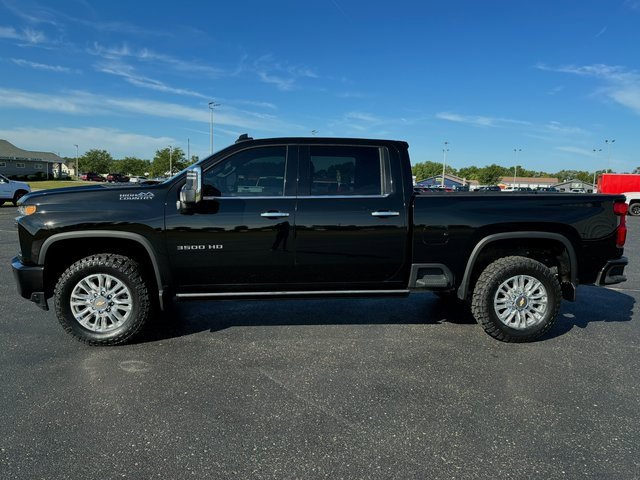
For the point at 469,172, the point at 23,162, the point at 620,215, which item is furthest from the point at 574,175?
the point at 620,215

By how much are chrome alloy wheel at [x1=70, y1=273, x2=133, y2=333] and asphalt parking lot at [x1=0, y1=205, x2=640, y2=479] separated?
0.26 meters

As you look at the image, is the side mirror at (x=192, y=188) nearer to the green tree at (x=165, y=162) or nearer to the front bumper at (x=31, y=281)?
the front bumper at (x=31, y=281)

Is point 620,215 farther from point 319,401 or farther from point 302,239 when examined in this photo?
point 319,401

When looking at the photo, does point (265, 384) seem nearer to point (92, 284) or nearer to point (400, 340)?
point (400, 340)

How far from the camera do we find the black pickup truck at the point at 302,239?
406 centimetres

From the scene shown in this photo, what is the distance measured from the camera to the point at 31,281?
4051mm

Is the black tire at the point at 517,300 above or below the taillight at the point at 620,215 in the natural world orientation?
below

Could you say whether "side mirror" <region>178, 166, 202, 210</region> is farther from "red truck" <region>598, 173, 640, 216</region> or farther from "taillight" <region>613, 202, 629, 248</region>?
"red truck" <region>598, 173, 640, 216</region>

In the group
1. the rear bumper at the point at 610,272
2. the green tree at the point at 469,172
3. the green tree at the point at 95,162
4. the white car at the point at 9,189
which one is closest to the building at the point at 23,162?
the green tree at the point at 95,162

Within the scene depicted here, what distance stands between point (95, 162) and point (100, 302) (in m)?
110

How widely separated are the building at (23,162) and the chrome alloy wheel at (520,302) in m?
75.2

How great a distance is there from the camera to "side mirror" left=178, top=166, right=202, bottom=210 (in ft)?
12.5

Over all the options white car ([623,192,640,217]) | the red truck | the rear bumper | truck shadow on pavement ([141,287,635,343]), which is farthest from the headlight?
the red truck

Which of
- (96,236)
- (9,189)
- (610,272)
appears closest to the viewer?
(96,236)
